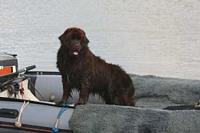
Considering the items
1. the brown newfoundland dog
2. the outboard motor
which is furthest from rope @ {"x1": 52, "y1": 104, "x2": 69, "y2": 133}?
the outboard motor

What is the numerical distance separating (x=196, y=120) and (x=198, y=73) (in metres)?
4.40

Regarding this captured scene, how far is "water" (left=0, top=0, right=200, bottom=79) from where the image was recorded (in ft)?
26.8

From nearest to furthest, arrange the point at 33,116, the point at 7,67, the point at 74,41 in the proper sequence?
the point at 74,41, the point at 33,116, the point at 7,67

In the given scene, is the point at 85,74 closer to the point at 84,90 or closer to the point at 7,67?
the point at 84,90

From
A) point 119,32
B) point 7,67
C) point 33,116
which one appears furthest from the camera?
point 119,32

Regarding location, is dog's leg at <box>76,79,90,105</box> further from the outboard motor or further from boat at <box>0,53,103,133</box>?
the outboard motor

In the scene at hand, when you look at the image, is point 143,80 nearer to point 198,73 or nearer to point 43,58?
point 198,73

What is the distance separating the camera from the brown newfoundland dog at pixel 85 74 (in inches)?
134

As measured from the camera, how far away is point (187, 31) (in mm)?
11516

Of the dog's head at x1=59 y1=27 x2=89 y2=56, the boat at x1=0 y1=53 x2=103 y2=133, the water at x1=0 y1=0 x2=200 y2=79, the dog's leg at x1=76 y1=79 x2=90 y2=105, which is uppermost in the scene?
the dog's head at x1=59 y1=27 x2=89 y2=56

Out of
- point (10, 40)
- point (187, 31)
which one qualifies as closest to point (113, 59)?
point (10, 40)

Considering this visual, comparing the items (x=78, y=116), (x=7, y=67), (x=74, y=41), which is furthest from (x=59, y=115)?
(x=7, y=67)

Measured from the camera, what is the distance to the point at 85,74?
138 inches

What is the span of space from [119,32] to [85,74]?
772cm
